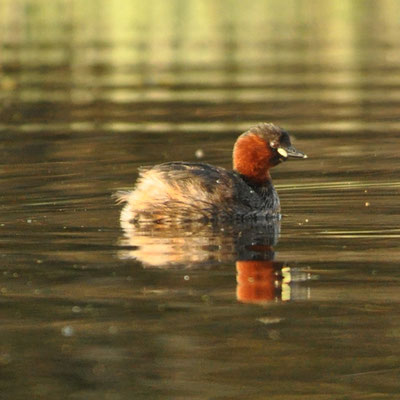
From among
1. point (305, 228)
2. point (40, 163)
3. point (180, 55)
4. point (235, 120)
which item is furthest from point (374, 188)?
point (180, 55)

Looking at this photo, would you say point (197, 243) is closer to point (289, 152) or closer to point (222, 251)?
point (222, 251)

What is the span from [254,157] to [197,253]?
2373mm

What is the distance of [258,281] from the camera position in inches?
346

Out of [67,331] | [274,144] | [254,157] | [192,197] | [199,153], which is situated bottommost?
[67,331]

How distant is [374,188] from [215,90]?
11115 mm

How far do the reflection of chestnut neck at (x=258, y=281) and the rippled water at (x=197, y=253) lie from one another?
2 centimetres

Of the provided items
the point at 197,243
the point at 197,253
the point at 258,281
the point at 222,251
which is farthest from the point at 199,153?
the point at 258,281

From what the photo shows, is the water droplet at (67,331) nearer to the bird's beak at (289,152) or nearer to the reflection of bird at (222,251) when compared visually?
the reflection of bird at (222,251)

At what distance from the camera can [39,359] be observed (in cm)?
706

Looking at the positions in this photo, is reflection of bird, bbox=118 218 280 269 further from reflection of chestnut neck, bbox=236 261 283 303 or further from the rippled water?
reflection of chestnut neck, bbox=236 261 283 303

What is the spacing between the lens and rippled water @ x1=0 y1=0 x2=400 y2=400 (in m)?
6.83

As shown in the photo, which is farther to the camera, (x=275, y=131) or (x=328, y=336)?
(x=275, y=131)

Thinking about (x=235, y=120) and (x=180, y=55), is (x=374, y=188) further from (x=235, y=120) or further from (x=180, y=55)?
(x=180, y=55)

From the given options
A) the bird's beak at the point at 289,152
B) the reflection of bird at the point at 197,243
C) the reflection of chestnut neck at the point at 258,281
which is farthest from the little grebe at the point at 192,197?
the reflection of chestnut neck at the point at 258,281
